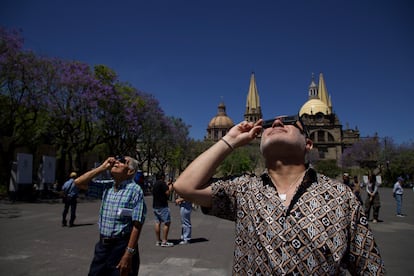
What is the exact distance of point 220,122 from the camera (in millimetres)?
99562

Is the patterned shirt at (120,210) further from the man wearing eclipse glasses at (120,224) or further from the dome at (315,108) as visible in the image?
the dome at (315,108)

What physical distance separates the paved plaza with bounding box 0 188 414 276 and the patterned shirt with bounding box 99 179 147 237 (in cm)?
216

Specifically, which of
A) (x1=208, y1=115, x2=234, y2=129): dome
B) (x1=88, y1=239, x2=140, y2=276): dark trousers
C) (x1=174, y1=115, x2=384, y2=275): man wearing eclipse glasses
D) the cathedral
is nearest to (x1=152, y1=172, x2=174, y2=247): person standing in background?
(x1=88, y1=239, x2=140, y2=276): dark trousers

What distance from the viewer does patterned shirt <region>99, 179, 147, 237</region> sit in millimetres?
3389

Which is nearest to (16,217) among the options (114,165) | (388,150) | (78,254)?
(78,254)

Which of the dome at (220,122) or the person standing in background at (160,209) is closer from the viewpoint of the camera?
the person standing in background at (160,209)

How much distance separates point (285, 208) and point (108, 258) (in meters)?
2.30

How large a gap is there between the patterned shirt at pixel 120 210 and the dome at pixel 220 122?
94.4 meters

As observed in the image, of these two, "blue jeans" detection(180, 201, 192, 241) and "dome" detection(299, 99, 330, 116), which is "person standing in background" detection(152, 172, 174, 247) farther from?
"dome" detection(299, 99, 330, 116)

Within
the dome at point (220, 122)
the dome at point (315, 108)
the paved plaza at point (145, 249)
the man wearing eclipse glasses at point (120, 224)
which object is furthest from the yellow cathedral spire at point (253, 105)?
the man wearing eclipse glasses at point (120, 224)

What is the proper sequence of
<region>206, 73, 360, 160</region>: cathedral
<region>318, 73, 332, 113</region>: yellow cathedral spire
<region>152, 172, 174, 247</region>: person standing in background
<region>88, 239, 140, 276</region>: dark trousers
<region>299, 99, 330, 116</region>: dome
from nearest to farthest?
<region>88, 239, 140, 276</region>: dark trousers
<region>152, 172, 174, 247</region>: person standing in background
<region>206, 73, 360, 160</region>: cathedral
<region>299, 99, 330, 116</region>: dome
<region>318, 73, 332, 113</region>: yellow cathedral spire

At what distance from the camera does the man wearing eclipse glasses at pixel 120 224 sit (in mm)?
3232

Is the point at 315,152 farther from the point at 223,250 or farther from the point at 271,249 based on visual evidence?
the point at 271,249

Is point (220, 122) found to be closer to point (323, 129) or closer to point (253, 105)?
point (253, 105)
